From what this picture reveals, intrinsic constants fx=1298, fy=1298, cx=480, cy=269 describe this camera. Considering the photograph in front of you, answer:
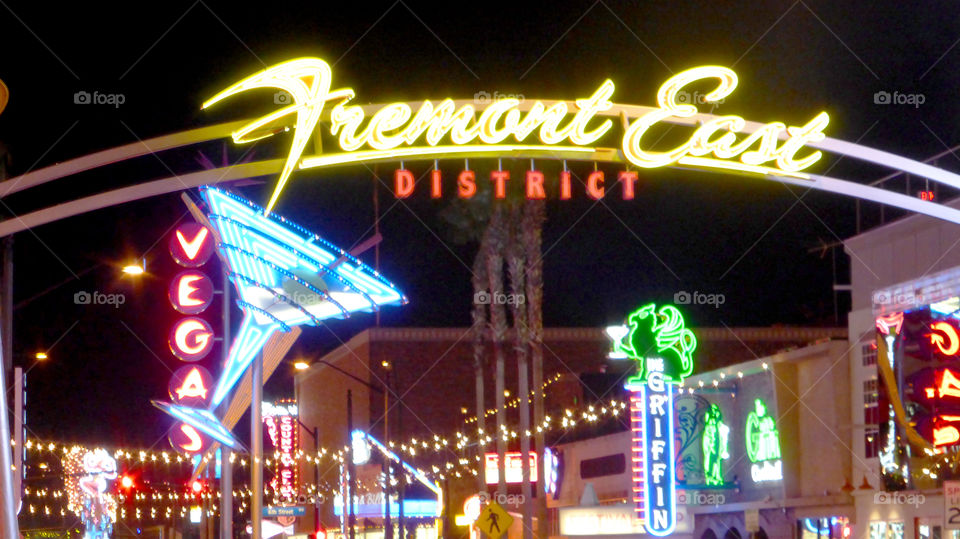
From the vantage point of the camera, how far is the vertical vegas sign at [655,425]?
3656 centimetres

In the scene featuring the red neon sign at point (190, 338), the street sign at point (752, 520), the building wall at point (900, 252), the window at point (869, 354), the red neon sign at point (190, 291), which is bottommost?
the street sign at point (752, 520)

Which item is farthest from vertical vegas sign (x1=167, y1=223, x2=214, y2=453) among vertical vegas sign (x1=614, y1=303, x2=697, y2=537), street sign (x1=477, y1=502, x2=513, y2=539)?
vertical vegas sign (x1=614, y1=303, x2=697, y2=537)

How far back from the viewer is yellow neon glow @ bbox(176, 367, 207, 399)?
19316mm

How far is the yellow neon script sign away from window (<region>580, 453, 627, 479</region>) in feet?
91.4

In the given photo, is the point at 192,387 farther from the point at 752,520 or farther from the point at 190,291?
the point at 752,520

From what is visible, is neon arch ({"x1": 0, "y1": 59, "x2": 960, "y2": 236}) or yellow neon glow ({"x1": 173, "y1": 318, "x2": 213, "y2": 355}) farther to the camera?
yellow neon glow ({"x1": 173, "y1": 318, "x2": 213, "y2": 355})

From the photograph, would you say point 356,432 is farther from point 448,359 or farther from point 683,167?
point 683,167

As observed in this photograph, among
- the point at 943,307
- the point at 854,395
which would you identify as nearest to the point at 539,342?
the point at 854,395

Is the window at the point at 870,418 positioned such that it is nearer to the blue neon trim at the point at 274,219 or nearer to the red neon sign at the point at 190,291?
the blue neon trim at the point at 274,219

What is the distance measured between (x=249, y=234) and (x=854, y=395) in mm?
19138

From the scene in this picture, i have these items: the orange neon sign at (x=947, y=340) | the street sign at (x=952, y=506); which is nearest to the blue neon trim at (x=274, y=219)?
the street sign at (x=952, y=506)

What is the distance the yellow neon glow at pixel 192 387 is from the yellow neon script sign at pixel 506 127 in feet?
12.6

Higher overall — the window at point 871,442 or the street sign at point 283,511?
the window at point 871,442

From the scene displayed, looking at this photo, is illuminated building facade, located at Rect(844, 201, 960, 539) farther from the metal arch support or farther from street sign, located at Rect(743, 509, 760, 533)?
the metal arch support
